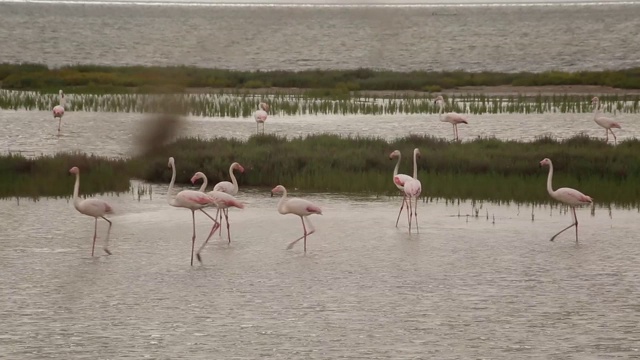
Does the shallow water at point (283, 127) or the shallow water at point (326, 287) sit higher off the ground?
the shallow water at point (283, 127)

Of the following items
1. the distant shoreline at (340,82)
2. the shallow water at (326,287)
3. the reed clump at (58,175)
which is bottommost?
the shallow water at (326,287)

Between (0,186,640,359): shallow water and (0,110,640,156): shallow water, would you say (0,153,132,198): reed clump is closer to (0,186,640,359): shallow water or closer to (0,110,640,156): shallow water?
(0,186,640,359): shallow water

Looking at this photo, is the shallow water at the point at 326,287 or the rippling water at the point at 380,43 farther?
the rippling water at the point at 380,43

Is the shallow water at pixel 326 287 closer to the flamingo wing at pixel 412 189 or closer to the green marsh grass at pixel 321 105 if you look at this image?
the flamingo wing at pixel 412 189

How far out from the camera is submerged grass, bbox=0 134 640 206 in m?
23.0

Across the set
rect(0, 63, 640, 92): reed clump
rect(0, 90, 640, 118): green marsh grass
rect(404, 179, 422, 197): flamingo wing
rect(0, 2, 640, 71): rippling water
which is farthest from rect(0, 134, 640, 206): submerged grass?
rect(0, 63, 640, 92): reed clump

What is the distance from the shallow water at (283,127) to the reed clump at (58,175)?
4.92 meters

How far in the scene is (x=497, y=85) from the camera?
197 feet

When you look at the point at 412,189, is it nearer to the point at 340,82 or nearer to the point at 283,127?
the point at 283,127

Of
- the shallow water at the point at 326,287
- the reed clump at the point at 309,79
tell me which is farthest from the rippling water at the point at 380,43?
the shallow water at the point at 326,287

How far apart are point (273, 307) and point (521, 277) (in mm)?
3279

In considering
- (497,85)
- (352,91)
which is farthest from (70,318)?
(497,85)

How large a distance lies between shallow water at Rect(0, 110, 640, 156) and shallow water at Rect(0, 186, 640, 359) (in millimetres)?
11453

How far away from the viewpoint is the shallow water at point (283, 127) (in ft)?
107
